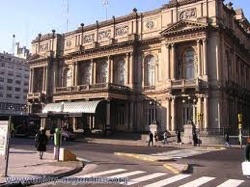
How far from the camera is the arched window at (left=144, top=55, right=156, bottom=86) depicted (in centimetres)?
5825

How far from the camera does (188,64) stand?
5444 cm

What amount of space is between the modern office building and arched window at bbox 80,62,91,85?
215ft

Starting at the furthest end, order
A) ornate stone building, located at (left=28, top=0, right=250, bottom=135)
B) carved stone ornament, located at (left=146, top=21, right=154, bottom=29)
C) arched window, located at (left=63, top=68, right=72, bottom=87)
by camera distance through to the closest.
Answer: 1. arched window, located at (left=63, top=68, right=72, bottom=87)
2. carved stone ornament, located at (left=146, top=21, right=154, bottom=29)
3. ornate stone building, located at (left=28, top=0, right=250, bottom=135)

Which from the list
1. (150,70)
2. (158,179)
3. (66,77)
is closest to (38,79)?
(66,77)

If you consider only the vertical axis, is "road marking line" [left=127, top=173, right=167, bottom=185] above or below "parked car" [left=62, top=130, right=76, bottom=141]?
below

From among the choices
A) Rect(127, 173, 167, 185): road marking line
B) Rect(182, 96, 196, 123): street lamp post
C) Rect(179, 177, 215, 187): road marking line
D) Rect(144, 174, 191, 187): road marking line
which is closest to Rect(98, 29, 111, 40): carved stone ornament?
Rect(182, 96, 196, 123): street lamp post

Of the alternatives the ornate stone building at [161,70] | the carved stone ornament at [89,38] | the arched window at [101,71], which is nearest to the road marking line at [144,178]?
the ornate stone building at [161,70]

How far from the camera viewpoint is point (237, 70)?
59469 mm

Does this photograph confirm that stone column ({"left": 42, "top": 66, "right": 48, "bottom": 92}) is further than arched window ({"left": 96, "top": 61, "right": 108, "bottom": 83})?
Yes

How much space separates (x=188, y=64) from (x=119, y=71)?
1276 centimetres

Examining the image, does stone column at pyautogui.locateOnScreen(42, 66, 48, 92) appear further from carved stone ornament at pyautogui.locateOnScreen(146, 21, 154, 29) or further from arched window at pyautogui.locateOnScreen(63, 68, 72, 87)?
A: carved stone ornament at pyautogui.locateOnScreen(146, 21, 154, 29)

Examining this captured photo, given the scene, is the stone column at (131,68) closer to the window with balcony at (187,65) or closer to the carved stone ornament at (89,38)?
the window with balcony at (187,65)

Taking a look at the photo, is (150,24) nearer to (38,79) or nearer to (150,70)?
(150,70)

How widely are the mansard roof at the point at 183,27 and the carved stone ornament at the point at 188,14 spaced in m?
1.69
